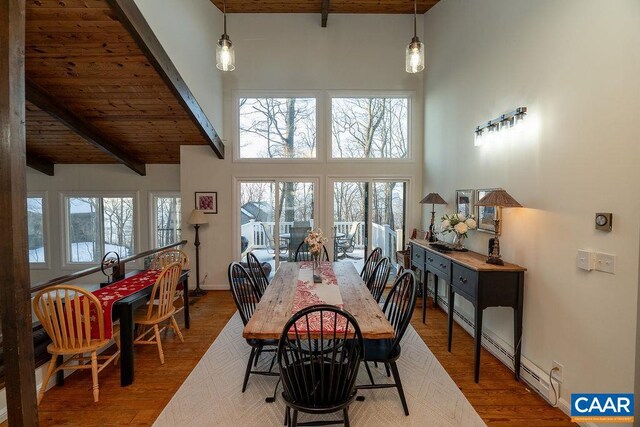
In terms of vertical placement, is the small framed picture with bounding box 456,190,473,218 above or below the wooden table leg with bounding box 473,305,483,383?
above

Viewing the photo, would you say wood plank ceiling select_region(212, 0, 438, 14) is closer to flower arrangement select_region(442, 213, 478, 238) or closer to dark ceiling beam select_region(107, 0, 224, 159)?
dark ceiling beam select_region(107, 0, 224, 159)

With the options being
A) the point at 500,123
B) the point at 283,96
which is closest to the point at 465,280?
the point at 500,123

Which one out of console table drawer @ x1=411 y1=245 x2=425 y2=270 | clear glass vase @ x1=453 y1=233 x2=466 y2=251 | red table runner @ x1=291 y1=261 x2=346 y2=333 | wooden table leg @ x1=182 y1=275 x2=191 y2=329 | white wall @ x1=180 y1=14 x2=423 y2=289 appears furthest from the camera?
white wall @ x1=180 y1=14 x2=423 y2=289

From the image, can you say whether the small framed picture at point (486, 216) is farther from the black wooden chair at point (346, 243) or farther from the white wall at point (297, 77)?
the black wooden chair at point (346, 243)

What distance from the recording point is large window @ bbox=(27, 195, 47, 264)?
5.53 m

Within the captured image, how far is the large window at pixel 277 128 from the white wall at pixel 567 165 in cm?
260

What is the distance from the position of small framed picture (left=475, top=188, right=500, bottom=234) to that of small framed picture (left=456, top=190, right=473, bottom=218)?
15 cm

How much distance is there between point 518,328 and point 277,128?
4.24 m

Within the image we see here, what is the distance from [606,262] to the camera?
1.82 meters

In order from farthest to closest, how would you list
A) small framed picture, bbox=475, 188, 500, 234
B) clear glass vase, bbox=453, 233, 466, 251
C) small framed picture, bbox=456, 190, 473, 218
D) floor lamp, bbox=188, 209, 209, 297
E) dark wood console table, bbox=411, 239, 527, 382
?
floor lamp, bbox=188, 209, 209, 297 → small framed picture, bbox=456, 190, 473, 218 → clear glass vase, bbox=453, 233, 466, 251 → small framed picture, bbox=475, 188, 500, 234 → dark wood console table, bbox=411, 239, 527, 382

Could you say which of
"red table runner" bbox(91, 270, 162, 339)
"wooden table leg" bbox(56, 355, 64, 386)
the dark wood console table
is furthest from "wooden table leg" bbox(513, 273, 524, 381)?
"wooden table leg" bbox(56, 355, 64, 386)

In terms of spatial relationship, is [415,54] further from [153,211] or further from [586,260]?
[153,211]

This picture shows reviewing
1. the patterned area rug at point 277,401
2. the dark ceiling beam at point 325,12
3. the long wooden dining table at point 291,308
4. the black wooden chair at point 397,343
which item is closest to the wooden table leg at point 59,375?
the patterned area rug at point 277,401

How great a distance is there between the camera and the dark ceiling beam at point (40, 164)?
5.22 meters
